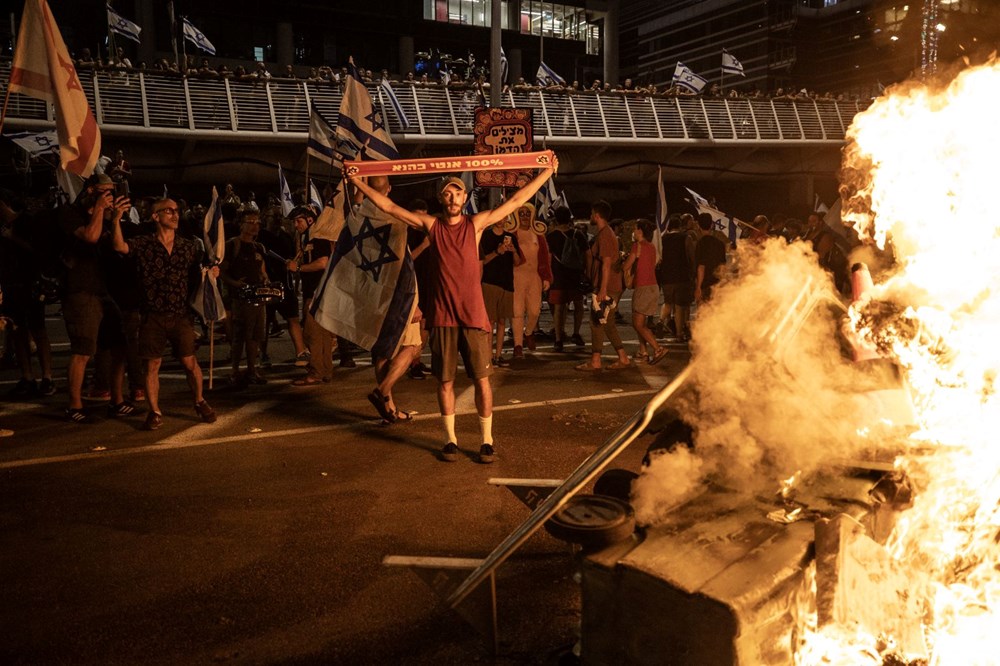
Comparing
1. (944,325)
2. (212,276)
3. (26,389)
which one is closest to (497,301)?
(212,276)

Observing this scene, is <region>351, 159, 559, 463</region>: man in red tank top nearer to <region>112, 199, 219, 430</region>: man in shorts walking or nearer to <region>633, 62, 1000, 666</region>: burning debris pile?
A: <region>633, 62, 1000, 666</region>: burning debris pile

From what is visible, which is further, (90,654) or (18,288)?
(18,288)

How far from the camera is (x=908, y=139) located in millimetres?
4516

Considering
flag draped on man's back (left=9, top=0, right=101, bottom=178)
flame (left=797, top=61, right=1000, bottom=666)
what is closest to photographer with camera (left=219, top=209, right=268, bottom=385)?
flag draped on man's back (left=9, top=0, right=101, bottom=178)

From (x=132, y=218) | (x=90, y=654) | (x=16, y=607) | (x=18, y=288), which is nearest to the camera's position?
(x=90, y=654)

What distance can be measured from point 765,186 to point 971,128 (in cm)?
4232

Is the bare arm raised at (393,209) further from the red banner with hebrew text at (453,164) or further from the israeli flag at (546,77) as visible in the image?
the israeli flag at (546,77)

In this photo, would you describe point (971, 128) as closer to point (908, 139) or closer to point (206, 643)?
point (908, 139)

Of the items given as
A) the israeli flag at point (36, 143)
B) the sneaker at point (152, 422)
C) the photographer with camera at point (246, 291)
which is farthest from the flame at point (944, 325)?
the israeli flag at point (36, 143)

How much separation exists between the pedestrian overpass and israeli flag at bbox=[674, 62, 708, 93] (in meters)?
2.57

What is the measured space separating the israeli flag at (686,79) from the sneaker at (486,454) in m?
30.0

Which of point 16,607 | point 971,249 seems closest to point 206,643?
point 16,607

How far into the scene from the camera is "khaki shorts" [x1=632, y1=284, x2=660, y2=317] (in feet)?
37.9

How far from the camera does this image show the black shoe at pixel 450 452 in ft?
21.1
